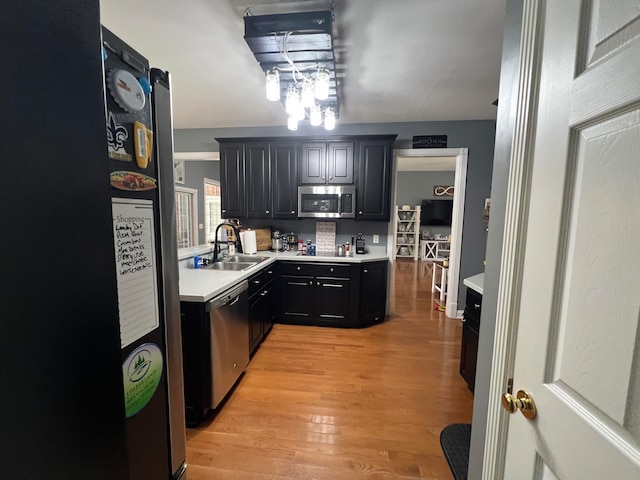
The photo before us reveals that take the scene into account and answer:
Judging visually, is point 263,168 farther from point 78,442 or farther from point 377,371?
point 78,442

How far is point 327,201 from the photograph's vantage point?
3527mm

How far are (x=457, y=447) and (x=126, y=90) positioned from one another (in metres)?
2.28

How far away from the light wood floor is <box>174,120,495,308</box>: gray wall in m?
1.31

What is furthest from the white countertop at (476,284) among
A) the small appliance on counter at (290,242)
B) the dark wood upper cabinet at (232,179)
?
the dark wood upper cabinet at (232,179)

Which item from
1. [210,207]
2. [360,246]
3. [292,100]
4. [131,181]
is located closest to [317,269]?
[360,246]

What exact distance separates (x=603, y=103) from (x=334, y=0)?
1585mm

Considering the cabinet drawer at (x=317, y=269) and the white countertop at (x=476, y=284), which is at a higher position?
the white countertop at (x=476, y=284)

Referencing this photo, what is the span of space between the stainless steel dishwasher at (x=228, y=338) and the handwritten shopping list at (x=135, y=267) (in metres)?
0.82

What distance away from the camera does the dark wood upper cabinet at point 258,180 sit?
3.55 meters

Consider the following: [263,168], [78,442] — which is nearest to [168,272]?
[78,442]

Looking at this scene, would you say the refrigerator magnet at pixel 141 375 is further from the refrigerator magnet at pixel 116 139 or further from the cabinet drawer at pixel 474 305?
the cabinet drawer at pixel 474 305

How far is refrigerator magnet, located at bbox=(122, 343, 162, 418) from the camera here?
90cm

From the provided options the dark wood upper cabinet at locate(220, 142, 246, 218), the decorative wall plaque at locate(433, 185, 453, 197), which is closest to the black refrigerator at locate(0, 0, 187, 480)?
the dark wood upper cabinet at locate(220, 142, 246, 218)

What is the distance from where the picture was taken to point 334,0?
155 cm
